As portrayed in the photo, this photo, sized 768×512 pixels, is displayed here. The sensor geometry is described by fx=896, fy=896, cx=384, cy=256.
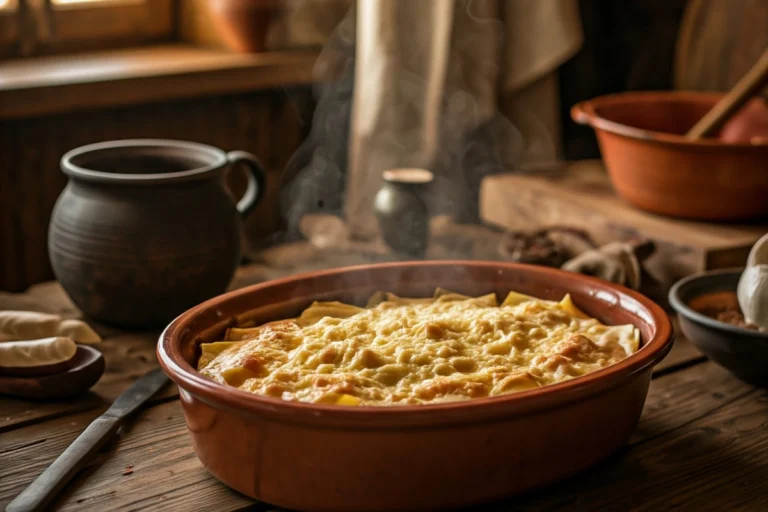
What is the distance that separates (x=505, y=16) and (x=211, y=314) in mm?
1586

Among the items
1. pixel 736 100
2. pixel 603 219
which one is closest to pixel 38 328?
pixel 603 219

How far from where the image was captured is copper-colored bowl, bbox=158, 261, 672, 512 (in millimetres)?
909

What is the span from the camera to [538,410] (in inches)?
37.1

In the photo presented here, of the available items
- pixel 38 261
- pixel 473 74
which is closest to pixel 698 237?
pixel 473 74

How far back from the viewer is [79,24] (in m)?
2.88

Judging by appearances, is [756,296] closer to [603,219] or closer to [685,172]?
[685,172]

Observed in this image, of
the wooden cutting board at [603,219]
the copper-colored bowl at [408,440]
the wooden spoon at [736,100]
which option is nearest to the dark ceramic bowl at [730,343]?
the copper-colored bowl at [408,440]

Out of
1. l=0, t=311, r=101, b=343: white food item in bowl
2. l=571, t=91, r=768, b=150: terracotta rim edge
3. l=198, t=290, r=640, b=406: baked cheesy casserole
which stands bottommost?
l=0, t=311, r=101, b=343: white food item in bowl

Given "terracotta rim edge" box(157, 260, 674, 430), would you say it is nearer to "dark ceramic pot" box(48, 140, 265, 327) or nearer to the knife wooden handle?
the knife wooden handle

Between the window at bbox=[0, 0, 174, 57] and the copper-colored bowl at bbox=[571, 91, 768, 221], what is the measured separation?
165 centimetres

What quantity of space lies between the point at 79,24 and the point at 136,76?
0.44 metres

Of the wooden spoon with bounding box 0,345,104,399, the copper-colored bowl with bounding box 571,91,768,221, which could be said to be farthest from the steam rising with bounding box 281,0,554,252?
the wooden spoon with bounding box 0,345,104,399

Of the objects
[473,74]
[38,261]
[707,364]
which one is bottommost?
[38,261]

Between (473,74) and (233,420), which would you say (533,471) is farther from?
(473,74)
